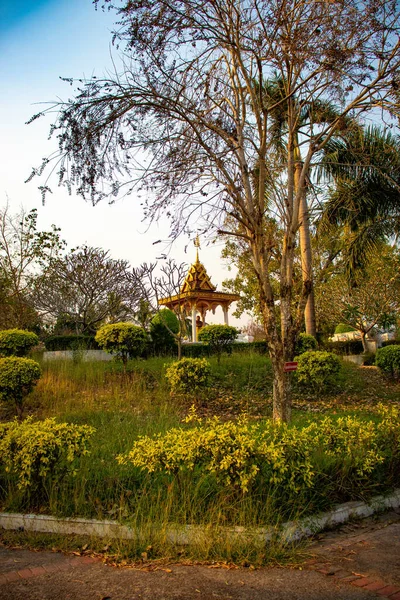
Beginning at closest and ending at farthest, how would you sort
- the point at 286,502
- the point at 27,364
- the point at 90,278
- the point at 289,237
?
the point at 286,502 < the point at 289,237 < the point at 27,364 < the point at 90,278

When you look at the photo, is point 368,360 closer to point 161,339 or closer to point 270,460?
point 161,339

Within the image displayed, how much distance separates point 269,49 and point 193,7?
114 centimetres

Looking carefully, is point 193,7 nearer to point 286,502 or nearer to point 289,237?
point 289,237

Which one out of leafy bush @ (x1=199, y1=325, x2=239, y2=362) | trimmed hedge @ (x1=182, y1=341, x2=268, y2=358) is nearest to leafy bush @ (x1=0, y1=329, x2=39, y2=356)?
leafy bush @ (x1=199, y1=325, x2=239, y2=362)

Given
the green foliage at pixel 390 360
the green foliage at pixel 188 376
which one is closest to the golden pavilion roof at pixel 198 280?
the green foliage at pixel 390 360

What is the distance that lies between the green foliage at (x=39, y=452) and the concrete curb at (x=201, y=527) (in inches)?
13.8

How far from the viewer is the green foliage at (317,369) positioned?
1140cm

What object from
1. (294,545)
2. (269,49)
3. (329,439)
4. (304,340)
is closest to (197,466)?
(294,545)

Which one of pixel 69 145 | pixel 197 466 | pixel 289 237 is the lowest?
pixel 197 466

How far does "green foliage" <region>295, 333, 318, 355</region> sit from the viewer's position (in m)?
13.8

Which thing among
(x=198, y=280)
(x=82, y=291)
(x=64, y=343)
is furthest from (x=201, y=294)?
(x=64, y=343)

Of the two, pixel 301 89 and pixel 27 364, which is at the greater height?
pixel 301 89

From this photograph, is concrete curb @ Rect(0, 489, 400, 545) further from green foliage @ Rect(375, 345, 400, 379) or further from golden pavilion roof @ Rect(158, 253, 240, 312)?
golden pavilion roof @ Rect(158, 253, 240, 312)

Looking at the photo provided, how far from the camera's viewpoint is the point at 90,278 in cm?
2108
